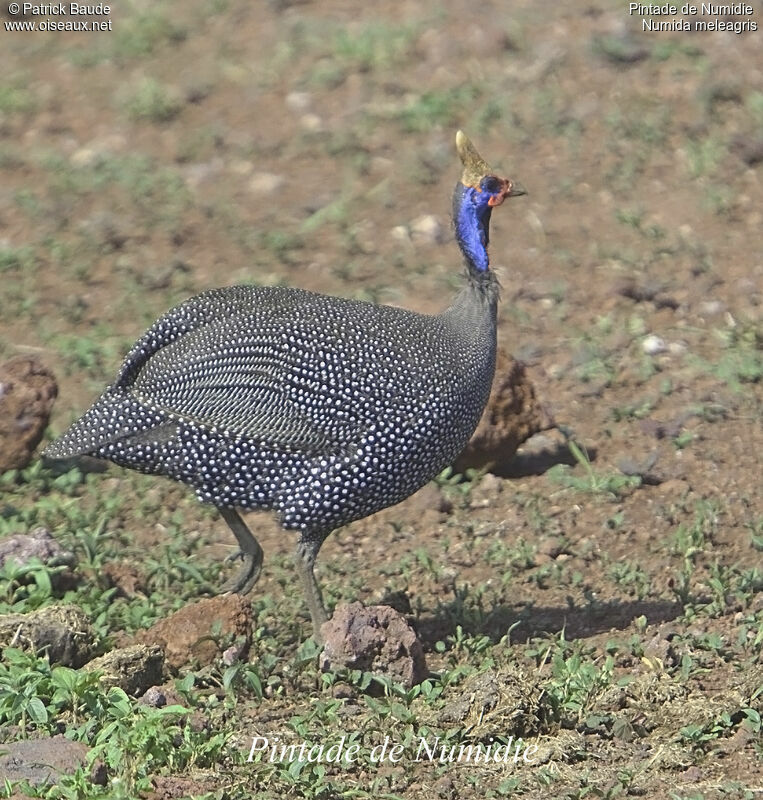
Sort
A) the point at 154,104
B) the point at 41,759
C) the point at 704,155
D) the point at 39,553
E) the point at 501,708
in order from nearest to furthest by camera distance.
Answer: the point at 41,759 < the point at 501,708 < the point at 39,553 < the point at 704,155 < the point at 154,104

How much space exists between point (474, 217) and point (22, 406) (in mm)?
2080

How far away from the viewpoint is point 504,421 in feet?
Result: 21.9

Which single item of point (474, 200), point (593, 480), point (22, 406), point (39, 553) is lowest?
point (593, 480)

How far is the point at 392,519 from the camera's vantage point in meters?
6.45

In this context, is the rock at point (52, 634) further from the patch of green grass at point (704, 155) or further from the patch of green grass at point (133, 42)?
the patch of green grass at point (133, 42)

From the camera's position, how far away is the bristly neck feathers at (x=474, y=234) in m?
5.79

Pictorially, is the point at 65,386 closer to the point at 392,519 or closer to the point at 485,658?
the point at 392,519

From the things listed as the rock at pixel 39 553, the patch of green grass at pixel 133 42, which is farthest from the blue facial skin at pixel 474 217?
the patch of green grass at pixel 133 42

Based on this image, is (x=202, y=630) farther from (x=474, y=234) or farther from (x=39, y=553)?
(x=474, y=234)

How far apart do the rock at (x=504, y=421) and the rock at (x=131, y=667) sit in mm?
2109

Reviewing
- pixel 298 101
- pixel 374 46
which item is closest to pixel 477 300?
pixel 298 101

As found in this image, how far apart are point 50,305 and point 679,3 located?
501cm

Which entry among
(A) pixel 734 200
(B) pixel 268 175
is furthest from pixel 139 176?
(A) pixel 734 200

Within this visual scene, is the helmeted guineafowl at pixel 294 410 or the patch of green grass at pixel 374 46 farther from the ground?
the patch of green grass at pixel 374 46
